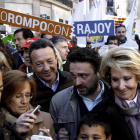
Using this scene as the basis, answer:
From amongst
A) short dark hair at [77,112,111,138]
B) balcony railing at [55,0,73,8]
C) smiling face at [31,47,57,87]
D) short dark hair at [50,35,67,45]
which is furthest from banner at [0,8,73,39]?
balcony railing at [55,0,73,8]

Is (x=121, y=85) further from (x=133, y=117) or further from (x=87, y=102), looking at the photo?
(x=87, y=102)

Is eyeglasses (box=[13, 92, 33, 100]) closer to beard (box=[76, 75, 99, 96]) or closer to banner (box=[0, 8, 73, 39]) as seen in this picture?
beard (box=[76, 75, 99, 96])

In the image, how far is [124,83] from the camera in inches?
107

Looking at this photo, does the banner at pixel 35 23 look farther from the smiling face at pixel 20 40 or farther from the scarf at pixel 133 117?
the scarf at pixel 133 117

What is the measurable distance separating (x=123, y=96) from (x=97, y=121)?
1.05 feet

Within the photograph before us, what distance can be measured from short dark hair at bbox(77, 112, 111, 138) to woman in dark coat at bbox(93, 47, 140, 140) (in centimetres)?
5

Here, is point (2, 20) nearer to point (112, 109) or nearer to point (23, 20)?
point (23, 20)

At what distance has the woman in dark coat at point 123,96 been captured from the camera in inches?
104

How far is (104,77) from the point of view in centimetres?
293

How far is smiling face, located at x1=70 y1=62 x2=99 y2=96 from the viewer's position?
9.93 feet

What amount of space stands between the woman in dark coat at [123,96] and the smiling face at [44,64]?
85cm

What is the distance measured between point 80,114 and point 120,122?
1.56 feet

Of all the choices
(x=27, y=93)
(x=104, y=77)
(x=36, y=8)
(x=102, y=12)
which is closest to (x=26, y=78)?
(x=27, y=93)

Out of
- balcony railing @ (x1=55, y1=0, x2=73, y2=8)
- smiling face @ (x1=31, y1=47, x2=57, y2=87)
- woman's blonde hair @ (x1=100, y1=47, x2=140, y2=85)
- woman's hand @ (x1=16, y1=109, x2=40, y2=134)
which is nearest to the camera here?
woman's hand @ (x1=16, y1=109, x2=40, y2=134)
